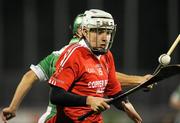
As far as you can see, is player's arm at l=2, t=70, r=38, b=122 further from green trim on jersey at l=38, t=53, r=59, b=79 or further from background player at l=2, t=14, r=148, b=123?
green trim on jersey at l=38, t=53, r=59, b=79

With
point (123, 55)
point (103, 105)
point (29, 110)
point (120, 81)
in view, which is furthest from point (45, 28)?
point (103, 105)

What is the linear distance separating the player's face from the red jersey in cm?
8

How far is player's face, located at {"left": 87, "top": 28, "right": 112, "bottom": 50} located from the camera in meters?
6.32

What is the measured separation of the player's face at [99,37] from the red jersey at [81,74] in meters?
0.08

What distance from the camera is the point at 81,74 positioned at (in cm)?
625

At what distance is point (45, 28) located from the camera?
1872 cm

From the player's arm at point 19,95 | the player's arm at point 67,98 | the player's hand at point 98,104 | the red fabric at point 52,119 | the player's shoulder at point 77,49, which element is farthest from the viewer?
the player's arm at point 19,95

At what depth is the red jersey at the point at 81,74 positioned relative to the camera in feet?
20.2

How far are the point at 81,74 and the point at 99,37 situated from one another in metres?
0.33

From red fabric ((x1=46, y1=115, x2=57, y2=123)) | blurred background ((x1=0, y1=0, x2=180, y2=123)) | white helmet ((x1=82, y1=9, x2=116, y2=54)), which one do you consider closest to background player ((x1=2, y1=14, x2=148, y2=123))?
red fabric ((x1=46, y1=115, x2=57, y2=123))

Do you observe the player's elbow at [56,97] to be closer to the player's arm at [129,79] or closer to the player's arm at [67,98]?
the player's arm at [67,98]

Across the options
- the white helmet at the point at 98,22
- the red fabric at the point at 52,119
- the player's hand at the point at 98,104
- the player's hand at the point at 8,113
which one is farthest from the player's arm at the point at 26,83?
the player's hand at the point at 98,104

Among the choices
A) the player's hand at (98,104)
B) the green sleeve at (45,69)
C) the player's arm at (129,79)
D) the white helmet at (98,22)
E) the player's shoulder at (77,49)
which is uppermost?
the white helmet at (98,22)

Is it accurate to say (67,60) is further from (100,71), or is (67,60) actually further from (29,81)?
(29,81)
